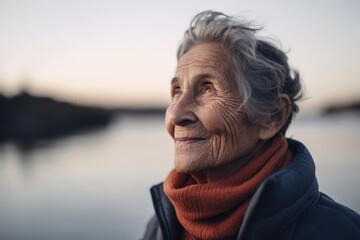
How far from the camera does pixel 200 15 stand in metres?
2.06

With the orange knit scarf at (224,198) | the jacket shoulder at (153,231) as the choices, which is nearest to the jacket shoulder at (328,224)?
the orange knit scarf at (224,198)

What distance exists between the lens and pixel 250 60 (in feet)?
6.07

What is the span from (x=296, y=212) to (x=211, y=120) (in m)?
0.55

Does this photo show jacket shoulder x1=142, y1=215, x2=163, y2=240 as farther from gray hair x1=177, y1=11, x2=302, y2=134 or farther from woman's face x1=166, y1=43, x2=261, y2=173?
gray hair x1=177, y1=11, x2=302, y2=134

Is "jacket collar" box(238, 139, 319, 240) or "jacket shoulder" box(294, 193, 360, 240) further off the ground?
"jacket collar" box(238, 139, 319, 240)

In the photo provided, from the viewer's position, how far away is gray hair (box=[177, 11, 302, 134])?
185 cm

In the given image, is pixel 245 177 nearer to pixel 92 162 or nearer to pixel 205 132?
pixel 205 132

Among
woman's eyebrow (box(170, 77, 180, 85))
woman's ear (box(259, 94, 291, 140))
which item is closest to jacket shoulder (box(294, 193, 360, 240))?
woman's ear (box(259, 94, 291, 140))

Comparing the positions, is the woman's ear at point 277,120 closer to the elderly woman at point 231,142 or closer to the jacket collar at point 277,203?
the elderly woman at point 231,142

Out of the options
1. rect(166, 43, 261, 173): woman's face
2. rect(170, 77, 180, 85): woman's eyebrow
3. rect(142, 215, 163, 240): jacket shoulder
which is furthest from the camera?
rect(142, 215, 163, 240): jacket shoulder

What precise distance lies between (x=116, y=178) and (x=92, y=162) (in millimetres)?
4364

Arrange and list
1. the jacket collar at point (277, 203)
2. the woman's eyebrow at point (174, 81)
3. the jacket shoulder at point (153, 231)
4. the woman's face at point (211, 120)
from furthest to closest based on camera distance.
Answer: the jacket shoulder at point (153, 231)
the woman's eyebrow at point (174, 81)
the woman's face at point (211, 120)
the jacket collar at point (277, 203)

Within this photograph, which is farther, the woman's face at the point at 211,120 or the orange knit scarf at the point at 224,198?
the woman's face at the point at 211,120

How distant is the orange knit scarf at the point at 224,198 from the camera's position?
173 cm
